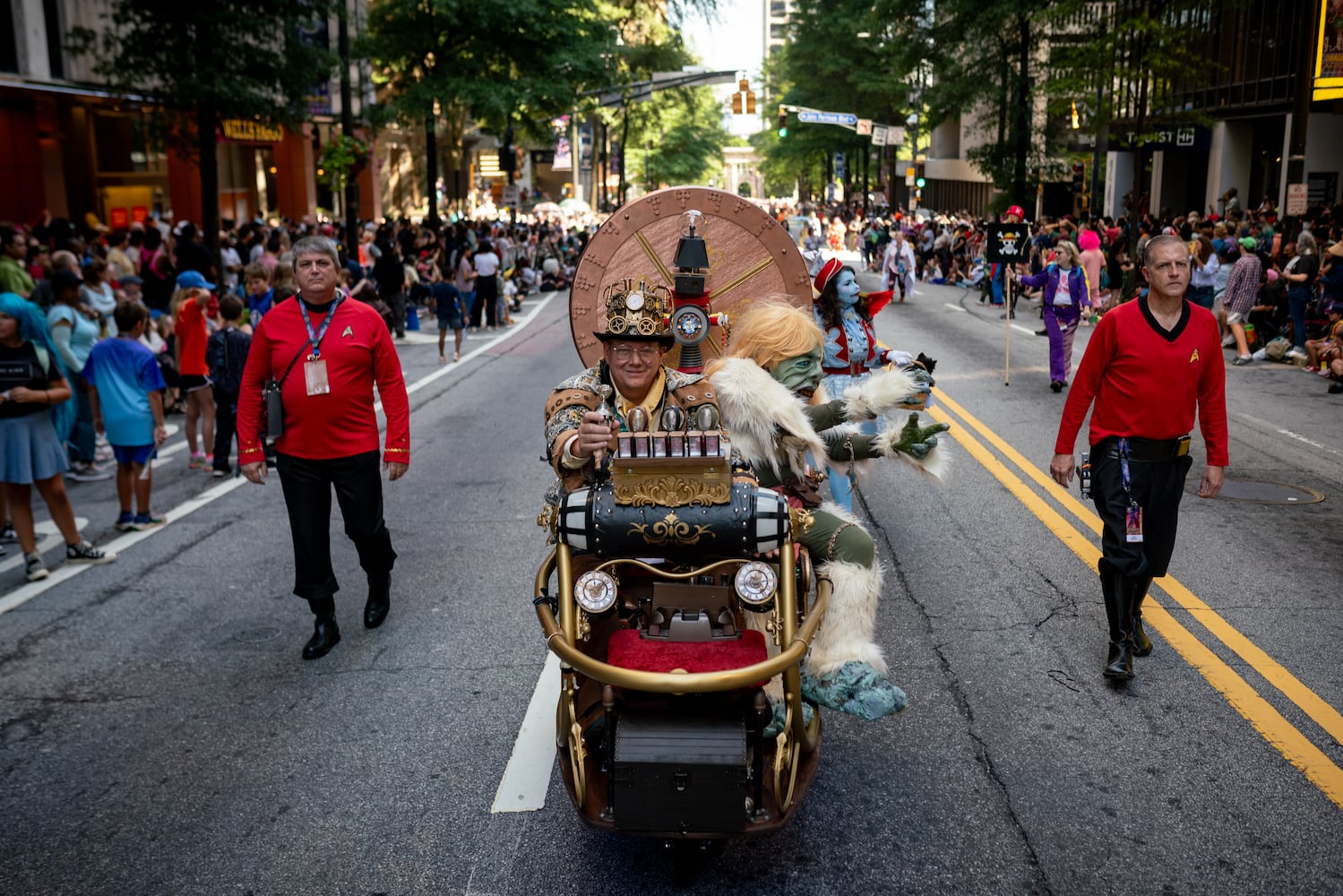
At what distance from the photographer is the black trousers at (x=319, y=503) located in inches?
245

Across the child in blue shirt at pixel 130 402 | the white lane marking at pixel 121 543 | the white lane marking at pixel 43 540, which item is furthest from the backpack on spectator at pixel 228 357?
the white lane marking at pixel 43 540

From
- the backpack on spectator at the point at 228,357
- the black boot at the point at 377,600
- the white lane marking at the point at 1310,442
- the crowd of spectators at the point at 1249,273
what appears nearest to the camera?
the black boot at the point at 377,600

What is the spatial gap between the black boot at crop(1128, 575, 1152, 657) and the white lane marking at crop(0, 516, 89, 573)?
6.63m

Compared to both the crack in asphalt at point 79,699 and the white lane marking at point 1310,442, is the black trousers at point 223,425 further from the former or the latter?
the white lane marking at point 1310,442

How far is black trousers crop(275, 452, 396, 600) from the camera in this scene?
6.23 meters

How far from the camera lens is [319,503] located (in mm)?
6289

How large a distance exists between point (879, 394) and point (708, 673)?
1601 mm

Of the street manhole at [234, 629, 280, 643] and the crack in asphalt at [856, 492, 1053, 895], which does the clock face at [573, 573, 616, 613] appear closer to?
the crack in asphalt at [856, 492, 1053, 895]

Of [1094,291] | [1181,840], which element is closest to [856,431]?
[1181,840]

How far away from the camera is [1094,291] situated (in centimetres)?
2217

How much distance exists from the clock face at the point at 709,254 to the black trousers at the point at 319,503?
4.44 feet

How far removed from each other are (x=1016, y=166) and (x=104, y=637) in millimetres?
29409

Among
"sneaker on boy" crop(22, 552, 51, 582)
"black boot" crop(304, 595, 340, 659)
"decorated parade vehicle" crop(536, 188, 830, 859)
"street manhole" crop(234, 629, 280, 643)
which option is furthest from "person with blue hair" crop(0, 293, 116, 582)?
"decorated parade vehicle" crop(536, 188, 830, 859)

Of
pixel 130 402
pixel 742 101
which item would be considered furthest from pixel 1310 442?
pixel 742 101
